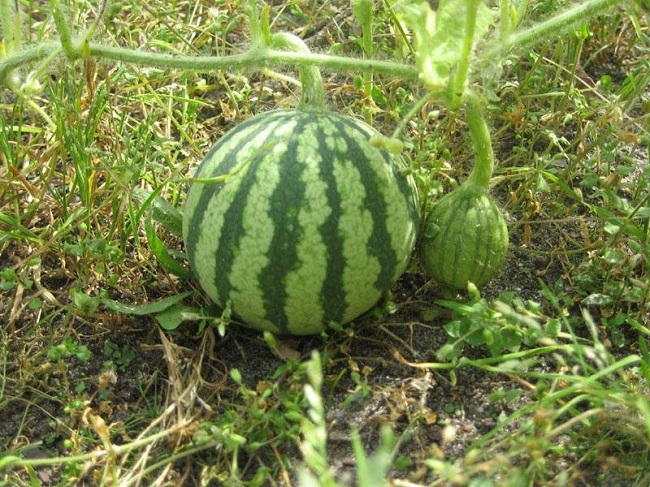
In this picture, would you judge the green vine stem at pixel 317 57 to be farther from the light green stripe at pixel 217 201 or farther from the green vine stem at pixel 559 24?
the light green stripe at pixel 217 201

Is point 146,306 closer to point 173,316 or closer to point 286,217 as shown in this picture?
point 173,316

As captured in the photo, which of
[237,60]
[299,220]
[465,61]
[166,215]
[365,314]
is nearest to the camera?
[465,61]

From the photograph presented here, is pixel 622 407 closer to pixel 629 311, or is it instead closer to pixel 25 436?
pixel 629 311

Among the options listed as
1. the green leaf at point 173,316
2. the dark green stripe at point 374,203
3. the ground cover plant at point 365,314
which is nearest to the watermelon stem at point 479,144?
the ground cover plant at point 365,314

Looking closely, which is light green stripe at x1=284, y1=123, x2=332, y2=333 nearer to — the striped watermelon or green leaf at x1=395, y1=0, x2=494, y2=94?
the striped watermelon

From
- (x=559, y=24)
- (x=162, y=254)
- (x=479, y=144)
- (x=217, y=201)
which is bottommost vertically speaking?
(x=162, y=254)

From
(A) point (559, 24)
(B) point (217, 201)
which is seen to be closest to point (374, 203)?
(B) point (217, 201)
